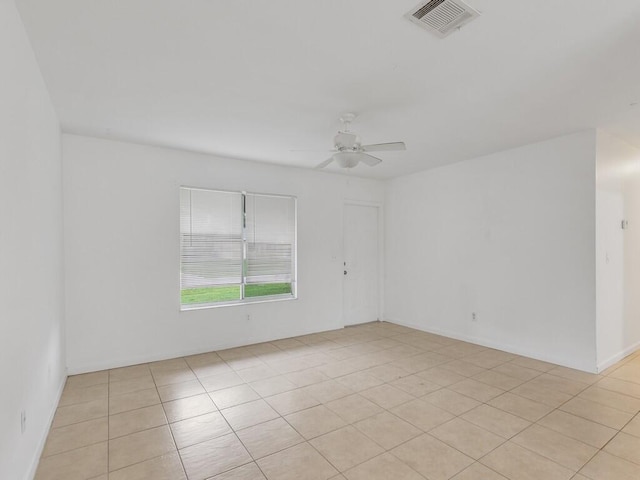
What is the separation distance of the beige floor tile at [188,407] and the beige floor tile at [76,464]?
1.79ft

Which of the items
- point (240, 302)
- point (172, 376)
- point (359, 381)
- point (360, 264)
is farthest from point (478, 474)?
point (360, 264)

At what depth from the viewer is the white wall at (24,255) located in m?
1.65

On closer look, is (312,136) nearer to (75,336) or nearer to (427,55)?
(427,55)

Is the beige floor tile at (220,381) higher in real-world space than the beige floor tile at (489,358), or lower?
higher

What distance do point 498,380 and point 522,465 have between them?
59.2 inches

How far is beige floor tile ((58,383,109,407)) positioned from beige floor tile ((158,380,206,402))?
0.54 meters

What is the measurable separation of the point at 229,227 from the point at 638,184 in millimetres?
5601

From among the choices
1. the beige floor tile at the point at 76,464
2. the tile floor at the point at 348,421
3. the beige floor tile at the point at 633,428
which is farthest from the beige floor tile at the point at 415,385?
the beige floor tile at the point at 76,464

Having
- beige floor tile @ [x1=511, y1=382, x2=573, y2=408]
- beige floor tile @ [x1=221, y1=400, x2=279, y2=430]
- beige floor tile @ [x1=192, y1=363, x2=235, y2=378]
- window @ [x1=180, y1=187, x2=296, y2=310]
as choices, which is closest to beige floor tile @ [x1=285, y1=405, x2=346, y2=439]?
beige floor tile @ [x1=221, y1=400, x2=279, y2=430]

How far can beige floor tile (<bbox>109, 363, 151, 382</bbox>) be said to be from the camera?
3.71 metres

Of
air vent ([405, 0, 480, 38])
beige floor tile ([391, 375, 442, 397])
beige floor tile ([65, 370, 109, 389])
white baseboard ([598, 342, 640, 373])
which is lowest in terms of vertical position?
beige floor tile ([391, 375, 442, 397])

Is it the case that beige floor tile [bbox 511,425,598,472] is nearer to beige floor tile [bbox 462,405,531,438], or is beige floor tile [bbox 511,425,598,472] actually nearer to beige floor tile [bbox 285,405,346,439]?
beige floor tile [bbox 462,405,531,438]

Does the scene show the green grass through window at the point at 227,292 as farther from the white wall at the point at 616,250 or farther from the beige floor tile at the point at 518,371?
the white wall at the point at 616,250

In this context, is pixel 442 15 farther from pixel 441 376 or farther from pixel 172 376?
pixel 172 376
